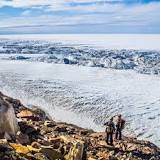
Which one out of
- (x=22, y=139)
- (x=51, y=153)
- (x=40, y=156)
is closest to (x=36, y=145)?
(x=22, y=139)

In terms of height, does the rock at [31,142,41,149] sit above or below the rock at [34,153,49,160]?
below

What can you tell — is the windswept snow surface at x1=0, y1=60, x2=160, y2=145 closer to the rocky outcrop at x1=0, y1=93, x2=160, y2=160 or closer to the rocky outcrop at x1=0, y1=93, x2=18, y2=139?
the rocky outcrop at x1=0, y1=93, x2=160, y2=160

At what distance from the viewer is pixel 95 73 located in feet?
165

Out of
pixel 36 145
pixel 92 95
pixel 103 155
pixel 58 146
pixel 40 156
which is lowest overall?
pixel 92 95

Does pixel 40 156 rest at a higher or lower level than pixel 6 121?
lower

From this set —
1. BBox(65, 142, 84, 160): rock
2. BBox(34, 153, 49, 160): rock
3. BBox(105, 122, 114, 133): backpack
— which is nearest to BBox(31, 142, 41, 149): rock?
BBox(65, 142, 84, 160): rock

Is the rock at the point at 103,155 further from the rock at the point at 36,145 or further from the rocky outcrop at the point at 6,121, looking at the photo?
the rocky outcrop at the point at 6,121

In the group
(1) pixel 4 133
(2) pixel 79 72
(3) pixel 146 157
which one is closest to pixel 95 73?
(2) pixel 79 72

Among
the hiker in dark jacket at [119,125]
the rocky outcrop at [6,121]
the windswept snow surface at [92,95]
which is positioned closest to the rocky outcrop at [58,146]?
the rocky outcrop at [6,121]

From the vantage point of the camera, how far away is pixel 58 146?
12.6m

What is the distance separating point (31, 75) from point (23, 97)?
1138 centimetres

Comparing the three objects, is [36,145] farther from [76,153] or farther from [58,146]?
[76,153]

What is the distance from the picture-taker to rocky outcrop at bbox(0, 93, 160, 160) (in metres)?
10.3

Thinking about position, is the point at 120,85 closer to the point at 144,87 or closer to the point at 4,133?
the point at 144,87
